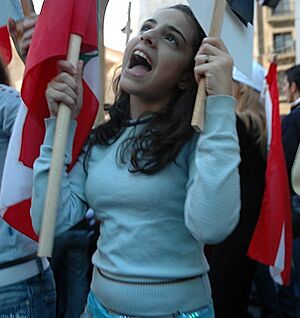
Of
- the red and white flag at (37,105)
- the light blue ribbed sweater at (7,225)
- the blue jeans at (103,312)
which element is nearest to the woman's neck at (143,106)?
the red and white flag at (37,105)

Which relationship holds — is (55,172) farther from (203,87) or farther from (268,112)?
(268,112)

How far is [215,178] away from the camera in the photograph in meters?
1.21

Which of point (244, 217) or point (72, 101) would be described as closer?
point (72, 101)

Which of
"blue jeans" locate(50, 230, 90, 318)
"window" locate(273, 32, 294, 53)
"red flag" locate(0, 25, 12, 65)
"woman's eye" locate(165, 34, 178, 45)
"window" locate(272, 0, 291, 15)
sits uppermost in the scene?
"window" locate(272, 0, 291, 15)

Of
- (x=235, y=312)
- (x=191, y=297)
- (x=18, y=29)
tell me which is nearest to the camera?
(x=191, y=297)

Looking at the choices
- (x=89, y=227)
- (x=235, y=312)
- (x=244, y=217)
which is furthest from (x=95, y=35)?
(x=89, y=227)

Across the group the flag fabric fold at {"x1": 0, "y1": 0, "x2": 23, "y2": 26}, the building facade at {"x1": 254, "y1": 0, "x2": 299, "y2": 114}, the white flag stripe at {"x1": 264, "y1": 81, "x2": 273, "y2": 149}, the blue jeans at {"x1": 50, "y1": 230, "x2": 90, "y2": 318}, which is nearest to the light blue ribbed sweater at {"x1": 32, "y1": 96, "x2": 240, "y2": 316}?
the flag fabric fold at {"x1": 0, "y1": 0, "x2": 23, "y2": 26}

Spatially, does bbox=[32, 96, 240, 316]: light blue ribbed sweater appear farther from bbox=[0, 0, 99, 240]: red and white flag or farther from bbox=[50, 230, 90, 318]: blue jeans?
bbox=[50, 230, 90, 318]: blue jeans

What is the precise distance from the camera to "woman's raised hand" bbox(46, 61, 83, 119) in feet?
4.50

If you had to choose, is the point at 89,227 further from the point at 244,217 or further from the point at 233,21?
the point at 233,21

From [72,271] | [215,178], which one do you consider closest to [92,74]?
[215,178]

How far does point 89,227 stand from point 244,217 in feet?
3.52

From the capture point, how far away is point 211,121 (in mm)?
1250

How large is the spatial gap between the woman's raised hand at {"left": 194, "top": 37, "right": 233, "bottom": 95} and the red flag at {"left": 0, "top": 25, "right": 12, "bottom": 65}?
2.81 feet
